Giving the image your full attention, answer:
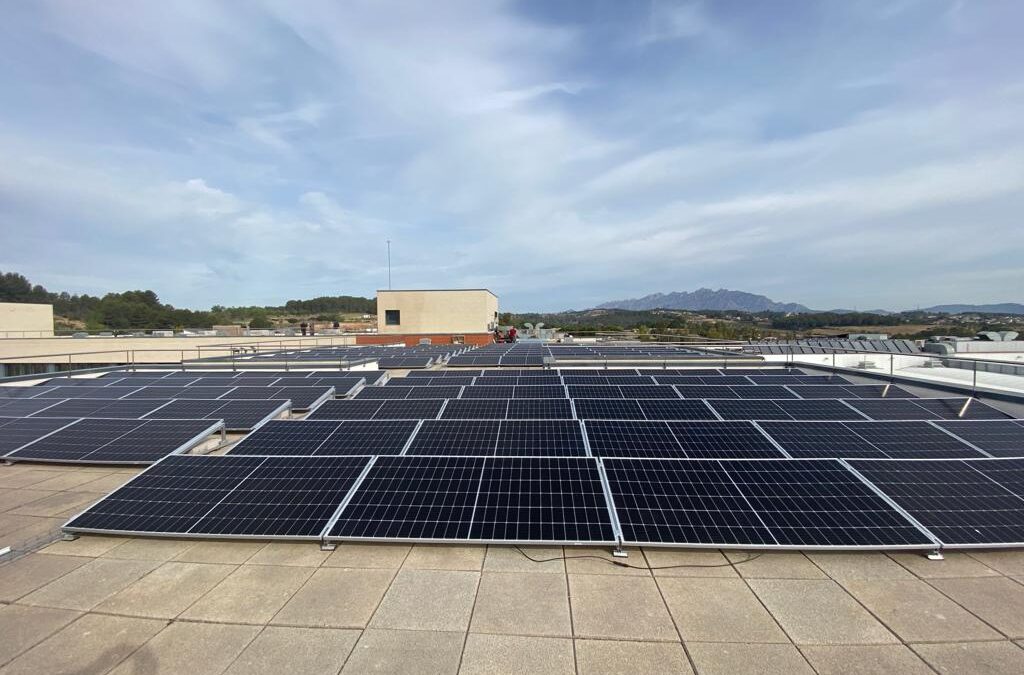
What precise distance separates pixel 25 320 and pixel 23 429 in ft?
194

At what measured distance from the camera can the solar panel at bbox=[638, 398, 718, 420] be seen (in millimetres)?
13531

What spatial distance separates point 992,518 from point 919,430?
3858mm

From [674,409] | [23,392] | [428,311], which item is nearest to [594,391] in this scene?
[674,409]

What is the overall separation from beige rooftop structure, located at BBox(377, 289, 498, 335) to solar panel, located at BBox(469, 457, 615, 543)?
59.7 metres

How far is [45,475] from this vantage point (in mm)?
10531

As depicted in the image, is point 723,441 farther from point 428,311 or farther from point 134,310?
point 134,310

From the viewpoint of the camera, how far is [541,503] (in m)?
7.04

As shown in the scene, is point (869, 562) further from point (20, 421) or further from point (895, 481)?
point (20, 421)

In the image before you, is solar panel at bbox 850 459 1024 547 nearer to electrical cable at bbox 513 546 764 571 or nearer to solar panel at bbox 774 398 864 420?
electrical cable at bbox 513 546 764 571

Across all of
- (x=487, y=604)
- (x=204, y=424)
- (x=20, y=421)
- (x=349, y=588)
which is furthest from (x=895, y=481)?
(x=20, y=421)

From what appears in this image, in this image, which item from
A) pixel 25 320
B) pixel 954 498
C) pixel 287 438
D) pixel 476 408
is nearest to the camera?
pixel 954 498

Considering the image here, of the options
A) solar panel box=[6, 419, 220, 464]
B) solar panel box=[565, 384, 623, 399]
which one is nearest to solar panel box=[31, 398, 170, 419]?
solar panel box=[6, 419, 220, 464]

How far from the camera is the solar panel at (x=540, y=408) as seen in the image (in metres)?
14.0

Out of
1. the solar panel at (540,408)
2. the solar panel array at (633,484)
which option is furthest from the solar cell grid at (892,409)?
the solar panel at (540,408)
